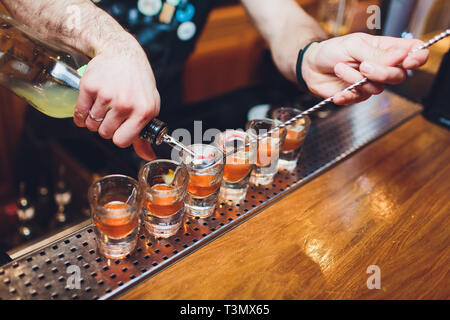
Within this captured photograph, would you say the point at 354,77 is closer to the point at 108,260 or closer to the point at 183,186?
the point at 183,186

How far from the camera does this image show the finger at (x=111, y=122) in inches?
41.3

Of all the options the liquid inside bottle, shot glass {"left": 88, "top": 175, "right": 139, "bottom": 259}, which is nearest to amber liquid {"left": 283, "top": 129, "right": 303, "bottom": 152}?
shot glass {"left": 88, "top": 175, "right": 139, "bottom": 259}

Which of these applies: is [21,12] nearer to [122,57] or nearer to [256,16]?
[122,57]

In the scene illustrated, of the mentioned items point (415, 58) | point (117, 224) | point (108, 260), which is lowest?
point (108, 260)

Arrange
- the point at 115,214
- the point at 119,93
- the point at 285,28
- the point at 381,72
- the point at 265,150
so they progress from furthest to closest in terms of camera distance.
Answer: the point at 285,28
the point at 265,150
the point at 381,72
the point at 119,93
the point at 115,214

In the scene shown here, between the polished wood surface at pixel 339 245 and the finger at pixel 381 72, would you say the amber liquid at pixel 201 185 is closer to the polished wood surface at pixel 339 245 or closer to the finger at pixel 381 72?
the polished wood surface at pixel 339 245

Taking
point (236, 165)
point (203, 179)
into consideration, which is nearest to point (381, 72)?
point (236, 165)

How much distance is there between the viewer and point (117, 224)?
36.7 inches

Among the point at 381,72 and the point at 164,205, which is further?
the point at 381,72

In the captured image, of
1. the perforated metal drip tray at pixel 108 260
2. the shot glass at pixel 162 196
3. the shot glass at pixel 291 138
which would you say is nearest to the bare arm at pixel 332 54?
the shot glass at pixel 291 138

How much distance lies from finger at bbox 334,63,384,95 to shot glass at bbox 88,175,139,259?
745 mm

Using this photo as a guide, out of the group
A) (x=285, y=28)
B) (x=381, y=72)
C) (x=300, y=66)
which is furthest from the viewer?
(x=285, y=28)

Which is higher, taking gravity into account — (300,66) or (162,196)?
(300,66)

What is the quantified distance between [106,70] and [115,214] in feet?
1.29
